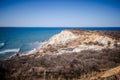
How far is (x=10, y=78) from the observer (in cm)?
1143

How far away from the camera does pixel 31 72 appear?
11.8 metres

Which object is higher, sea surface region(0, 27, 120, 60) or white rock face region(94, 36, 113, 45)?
white rock face region(94, 36, 113, 45)

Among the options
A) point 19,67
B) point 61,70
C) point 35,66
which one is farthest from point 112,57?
point 19,67

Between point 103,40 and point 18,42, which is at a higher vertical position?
point 103,40

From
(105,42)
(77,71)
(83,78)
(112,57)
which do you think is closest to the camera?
(83,78)

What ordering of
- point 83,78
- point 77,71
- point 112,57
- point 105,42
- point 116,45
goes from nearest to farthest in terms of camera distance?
point 83,78, point 77,71, point 112,57, point 116,45, point 105,42

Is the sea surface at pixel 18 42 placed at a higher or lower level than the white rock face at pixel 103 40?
lower

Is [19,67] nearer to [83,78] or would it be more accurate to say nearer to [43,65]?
[43,65]

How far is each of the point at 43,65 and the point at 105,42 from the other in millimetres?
12803

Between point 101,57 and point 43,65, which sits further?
point 101,57

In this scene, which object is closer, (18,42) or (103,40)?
(103,40)

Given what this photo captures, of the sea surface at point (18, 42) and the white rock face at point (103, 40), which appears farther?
the sea surface at point (18, 42)

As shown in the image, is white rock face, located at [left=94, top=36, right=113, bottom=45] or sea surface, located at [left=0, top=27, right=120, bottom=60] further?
sea surface, located at [left=0, top=27, right=120, bottom=60]

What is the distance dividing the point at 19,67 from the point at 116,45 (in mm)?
13394
